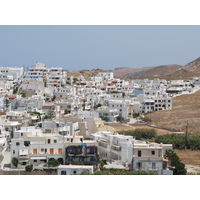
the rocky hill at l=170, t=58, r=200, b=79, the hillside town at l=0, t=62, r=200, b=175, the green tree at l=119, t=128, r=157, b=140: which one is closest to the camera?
the hillside town at l=0, t=62, r=200, b=175

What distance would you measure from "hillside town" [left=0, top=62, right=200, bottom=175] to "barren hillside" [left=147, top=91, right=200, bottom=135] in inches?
39.8

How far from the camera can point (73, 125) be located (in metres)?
22.5

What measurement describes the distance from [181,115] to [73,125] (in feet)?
44.8

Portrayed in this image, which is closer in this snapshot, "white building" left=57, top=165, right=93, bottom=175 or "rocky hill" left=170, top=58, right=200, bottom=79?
"white building" left=57, top=165, right=93, bottom=175

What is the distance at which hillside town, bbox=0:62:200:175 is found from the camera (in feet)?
57.0

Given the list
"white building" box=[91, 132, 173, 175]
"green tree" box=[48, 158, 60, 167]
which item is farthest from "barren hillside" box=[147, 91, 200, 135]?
"green tree" box=[48, 158, 60, 167]

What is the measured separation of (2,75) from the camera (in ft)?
137

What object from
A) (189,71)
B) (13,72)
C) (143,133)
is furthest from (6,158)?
(189,71)

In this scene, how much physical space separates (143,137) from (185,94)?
702 inches

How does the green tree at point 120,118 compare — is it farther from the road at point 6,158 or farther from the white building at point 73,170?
the white building at point 73,170

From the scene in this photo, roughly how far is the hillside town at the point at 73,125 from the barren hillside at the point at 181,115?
39.8 inches

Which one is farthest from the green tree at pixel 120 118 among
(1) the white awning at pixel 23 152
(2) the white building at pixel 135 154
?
(1) the white awning at pixel 23 152

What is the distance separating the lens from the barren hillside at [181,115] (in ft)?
101

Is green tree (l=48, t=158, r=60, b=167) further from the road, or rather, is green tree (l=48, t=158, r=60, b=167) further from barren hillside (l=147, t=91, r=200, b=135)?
barren hillside (l=147, t=91, r=200, b=135)
